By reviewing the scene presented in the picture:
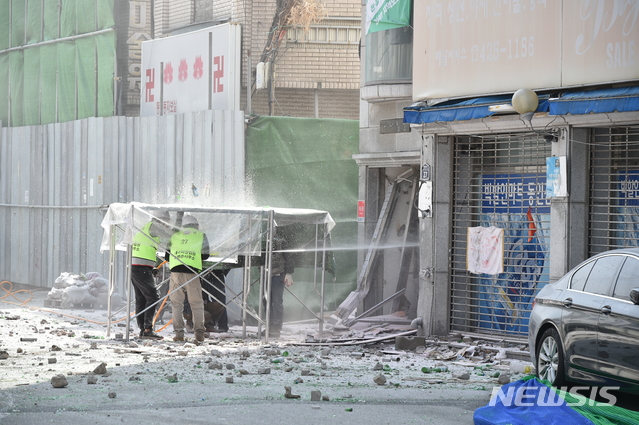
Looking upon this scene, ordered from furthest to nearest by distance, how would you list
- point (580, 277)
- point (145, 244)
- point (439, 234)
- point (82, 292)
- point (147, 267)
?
point (82, 292)
point (439, 234)
point (147, 267)
point (145, 244)
point (580, 277)

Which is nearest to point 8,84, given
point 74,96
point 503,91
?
point 74,96

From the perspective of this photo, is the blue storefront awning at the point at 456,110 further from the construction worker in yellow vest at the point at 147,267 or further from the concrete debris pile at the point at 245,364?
the construction worker in yellow vest at the point at 147,267

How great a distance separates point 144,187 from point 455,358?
8.65m

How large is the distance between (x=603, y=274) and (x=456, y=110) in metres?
4.92

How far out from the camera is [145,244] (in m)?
14.2

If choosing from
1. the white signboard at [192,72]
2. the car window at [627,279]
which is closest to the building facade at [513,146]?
the car window at [627,279]

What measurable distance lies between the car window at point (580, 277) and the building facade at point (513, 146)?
2.60 metres

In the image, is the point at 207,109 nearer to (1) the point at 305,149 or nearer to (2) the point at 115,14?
(1) the point at 305,149

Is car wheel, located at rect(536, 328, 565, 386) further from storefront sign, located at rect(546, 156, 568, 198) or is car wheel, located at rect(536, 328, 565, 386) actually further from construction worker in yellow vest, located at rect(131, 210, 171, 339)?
construction worker in yellow vest, located at rect(131, 210, 171, 339)

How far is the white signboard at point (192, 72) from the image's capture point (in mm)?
17963

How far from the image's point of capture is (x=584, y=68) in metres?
12.5

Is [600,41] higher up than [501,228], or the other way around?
[600,41]

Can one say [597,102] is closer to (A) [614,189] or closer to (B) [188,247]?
(A) [614,189]
